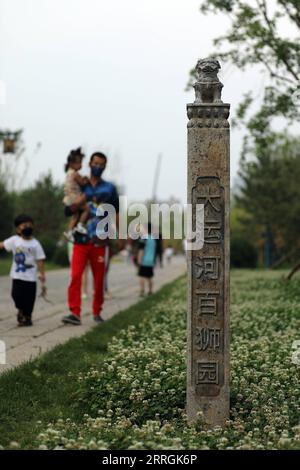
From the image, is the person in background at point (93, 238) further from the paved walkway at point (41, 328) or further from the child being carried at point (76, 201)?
the paved walkway at point (41, 328)

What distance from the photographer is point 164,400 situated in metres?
6.09

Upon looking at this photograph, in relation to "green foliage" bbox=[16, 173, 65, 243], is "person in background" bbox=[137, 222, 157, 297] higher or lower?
lower

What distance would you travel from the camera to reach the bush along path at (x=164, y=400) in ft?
16.5

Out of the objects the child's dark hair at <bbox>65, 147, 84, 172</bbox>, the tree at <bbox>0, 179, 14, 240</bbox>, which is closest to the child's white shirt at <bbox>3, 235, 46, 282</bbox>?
the child's dark hair at <bbox>65, 147, 84, 172</bbox>

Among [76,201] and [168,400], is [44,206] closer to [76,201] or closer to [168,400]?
[76,201]

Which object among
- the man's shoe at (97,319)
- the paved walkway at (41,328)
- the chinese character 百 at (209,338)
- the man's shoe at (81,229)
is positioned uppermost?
the man's shoe at (81,229)

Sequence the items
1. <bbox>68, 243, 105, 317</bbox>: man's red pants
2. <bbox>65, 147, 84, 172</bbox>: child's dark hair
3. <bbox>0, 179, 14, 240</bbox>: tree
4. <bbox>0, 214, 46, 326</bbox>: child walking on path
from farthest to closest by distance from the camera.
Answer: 1. <bbox>0, 179, 14, 240</bbox>: tree
2. <bbox>65, 147, 84, 172</bbox>: child's dark hair
3. <bbox>0, 214, 46, 326</bbox>: child walking on path
4. <bbox>68, 243, 105, 317</bbox>: man's red pants

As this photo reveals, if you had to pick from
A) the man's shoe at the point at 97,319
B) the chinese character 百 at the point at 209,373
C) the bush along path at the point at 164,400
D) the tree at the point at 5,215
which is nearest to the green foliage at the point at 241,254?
the tree at the point at 5,215

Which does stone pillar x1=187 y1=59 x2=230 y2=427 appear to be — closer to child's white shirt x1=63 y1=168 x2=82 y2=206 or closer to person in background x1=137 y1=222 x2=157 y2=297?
child's white shirt x1=63 y1=168 x2=82 y2=206

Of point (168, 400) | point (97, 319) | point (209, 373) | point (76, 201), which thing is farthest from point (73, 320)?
point (209, 373)

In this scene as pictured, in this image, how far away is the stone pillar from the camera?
5.66 meters

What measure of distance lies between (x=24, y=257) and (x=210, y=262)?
625cm
